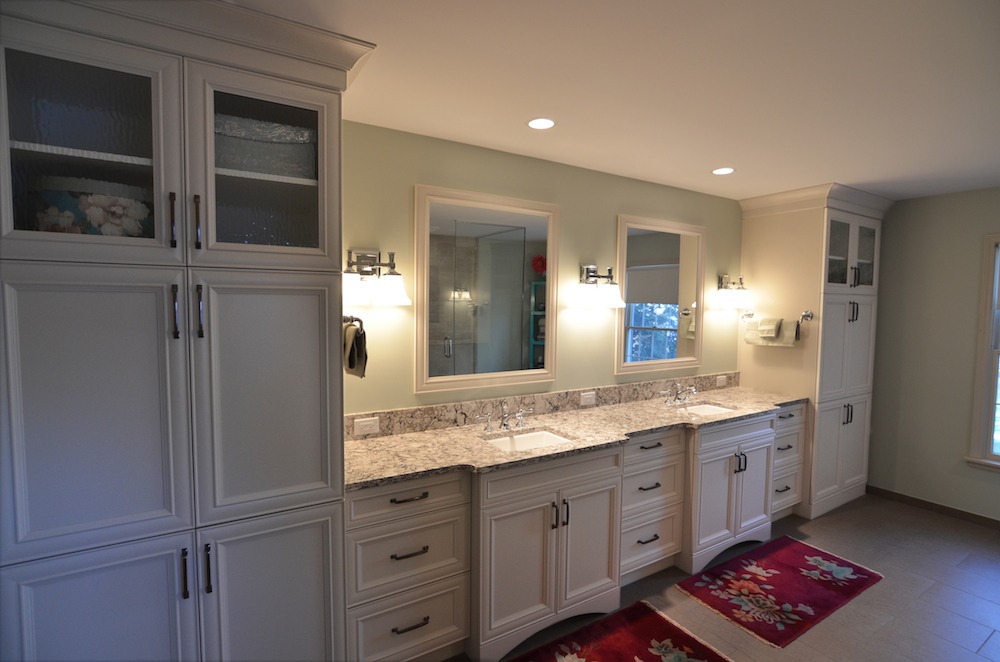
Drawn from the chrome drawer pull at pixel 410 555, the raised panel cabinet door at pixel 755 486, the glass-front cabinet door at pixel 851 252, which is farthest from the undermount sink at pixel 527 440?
the glass-front cabinet door at pixel 851 252

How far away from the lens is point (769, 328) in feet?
12.2

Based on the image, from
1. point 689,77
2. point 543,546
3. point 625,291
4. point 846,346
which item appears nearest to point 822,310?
point 846,346

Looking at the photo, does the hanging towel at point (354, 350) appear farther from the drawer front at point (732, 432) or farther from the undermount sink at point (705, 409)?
the undermount sink at point (705, 409)

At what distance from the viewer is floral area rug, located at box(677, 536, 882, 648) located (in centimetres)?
242

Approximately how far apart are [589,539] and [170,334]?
1964 millimetres

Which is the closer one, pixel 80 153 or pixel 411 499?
pixel 80 153

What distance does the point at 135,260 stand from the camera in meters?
1.37

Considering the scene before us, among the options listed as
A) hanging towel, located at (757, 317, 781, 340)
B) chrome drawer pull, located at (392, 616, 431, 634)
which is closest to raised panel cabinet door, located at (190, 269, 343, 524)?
chrome drawer pull, located at (392, 616, 431, 634)

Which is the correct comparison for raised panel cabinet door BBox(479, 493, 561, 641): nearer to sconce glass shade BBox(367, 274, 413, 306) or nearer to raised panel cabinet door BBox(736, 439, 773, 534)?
sconce glass shade BBox(367, 274, 413, 306)

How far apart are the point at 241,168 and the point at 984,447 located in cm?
494

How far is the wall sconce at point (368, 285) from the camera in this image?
225cm

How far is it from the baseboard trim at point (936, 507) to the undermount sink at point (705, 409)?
76.9 inches

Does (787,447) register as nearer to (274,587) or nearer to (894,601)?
(894,601)

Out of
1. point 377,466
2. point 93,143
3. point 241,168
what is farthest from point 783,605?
point 93,143
